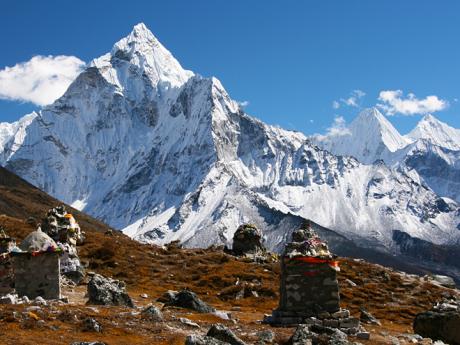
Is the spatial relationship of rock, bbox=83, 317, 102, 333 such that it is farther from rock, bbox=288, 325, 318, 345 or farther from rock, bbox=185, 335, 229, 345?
rock, bbox=288, 325, 318, 345

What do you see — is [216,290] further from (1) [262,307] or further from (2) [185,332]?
(2) [185,332]

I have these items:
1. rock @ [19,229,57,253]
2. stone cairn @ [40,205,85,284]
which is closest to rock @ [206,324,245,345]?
rock @ [19,229,57,253]

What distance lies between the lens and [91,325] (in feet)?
88.3

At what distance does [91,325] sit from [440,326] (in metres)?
15.7

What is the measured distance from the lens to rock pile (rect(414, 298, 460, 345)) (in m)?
30.6

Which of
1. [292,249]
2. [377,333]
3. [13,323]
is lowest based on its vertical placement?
[13,323]

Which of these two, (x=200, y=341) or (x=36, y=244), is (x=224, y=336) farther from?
(x=36, y=244)

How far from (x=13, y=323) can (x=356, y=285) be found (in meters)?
47.5

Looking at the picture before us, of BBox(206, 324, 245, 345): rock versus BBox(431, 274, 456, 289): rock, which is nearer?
BBox(206, 324, 245, 345): rock

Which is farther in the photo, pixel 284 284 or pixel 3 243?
pixel 3 243

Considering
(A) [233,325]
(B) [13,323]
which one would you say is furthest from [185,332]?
(B) [13,323]

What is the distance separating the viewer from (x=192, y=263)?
7175cm

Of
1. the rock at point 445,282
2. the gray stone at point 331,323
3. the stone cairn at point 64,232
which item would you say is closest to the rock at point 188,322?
the gray stone at point 331,323

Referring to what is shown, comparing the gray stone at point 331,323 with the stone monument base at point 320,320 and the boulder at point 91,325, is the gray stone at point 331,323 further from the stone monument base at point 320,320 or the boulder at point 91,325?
the boulder at point 91,325
